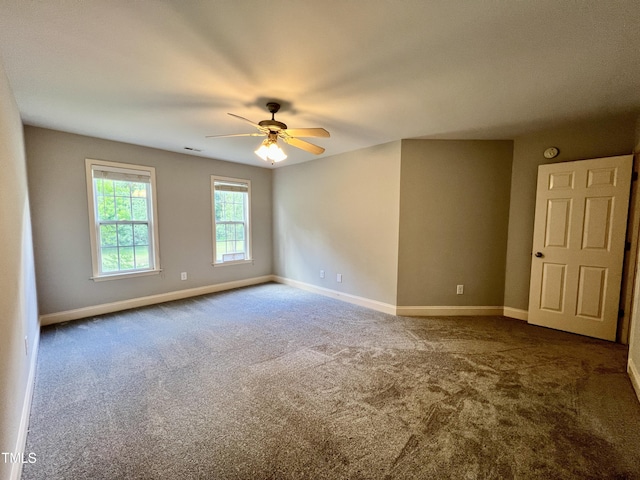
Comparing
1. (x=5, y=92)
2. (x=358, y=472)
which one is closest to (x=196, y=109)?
(x=5, y=92)

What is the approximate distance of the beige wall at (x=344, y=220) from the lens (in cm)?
393

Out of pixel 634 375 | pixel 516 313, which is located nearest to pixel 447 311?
pixel 516 313

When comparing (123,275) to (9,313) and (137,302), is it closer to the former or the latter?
(137,302)

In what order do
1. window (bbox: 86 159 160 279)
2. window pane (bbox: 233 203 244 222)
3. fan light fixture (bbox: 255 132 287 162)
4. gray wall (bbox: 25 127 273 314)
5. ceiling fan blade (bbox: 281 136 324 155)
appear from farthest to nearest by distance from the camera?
window pane (bbox: 233 203 244 222), window (bbox: 86 159 160 279), gray wall (bbox: 25 127 273 314), ceiling fan blade (bbox: 281 136 324 155), fan light fixture (bbox: 255 132 287 162)

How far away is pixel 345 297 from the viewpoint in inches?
178

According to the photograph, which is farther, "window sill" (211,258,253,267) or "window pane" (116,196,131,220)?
"window sill" (211,258,253,267)

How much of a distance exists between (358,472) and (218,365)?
1566mm

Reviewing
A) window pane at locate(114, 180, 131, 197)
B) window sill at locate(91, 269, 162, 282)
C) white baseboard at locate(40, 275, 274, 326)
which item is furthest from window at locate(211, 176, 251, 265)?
window pane at locate(114, 180, 131, 197)

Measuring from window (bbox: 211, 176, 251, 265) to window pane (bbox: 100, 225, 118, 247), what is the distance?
148cm

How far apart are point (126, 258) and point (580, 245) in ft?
19.7

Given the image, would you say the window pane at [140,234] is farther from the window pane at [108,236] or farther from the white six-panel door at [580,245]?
the white six-panel door at [580,245]

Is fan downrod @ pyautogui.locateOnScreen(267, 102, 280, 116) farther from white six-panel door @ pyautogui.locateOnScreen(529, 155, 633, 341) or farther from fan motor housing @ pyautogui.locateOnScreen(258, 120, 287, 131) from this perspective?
white six-panel door @ pyautogui.locateOnScreen(529, 155, 633, 341)

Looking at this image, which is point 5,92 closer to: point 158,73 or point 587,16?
point 158,73

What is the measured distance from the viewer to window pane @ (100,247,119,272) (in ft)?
12.6
